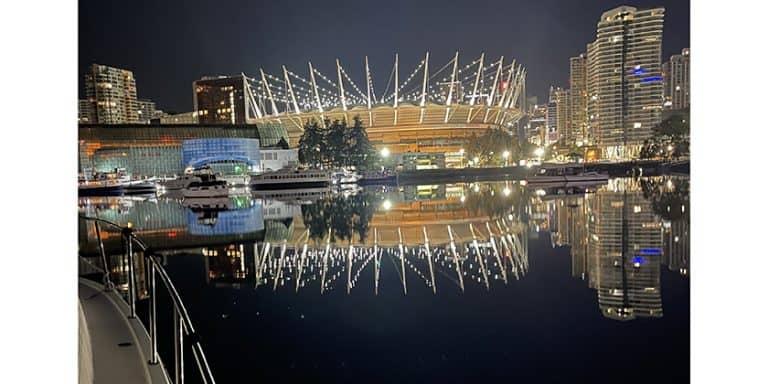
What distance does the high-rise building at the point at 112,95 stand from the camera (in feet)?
63.5

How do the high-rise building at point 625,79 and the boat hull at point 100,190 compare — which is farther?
the boat hull at point 100,190

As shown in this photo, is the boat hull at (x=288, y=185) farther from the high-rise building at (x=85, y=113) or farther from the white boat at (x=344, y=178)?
the high-rise building at (x=85, y=113)

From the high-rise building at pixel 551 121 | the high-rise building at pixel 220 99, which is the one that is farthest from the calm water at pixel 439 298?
the high-rise building at pixel 551 121

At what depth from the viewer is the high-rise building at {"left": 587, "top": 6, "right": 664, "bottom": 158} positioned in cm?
1081

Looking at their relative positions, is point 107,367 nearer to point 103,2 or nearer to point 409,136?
point 103,2

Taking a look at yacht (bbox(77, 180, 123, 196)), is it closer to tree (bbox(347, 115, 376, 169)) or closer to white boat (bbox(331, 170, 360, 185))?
white boat (bbox(331, 170, 360, 185))

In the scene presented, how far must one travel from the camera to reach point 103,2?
561cm

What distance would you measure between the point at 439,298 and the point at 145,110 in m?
26.5

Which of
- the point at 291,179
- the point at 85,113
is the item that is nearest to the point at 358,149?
the point at 291,179

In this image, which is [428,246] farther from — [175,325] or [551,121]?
[551,121]

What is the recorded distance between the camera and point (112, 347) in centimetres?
167

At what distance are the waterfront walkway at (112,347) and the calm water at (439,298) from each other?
1.60 ft

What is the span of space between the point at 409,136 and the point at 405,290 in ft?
89.5

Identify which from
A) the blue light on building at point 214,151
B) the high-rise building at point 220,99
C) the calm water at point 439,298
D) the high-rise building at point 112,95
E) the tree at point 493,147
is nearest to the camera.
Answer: the calm water at point 439,298
